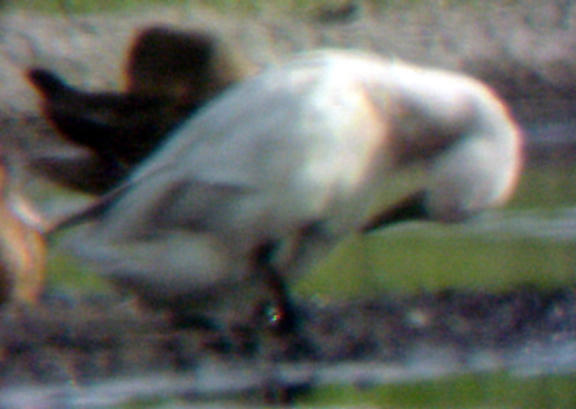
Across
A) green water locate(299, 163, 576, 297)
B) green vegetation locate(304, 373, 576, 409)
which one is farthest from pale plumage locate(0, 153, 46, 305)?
green vegetation locate(304, 373, 576, 409)

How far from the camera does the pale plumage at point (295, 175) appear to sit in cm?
107

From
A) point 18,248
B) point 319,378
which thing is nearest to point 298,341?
point 319,378

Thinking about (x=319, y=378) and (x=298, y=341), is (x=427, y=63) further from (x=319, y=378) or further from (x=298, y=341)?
(x=319, y=378)

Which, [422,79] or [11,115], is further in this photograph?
[11,115]

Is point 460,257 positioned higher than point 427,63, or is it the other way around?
point 427,63

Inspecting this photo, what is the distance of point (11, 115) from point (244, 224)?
75 cm

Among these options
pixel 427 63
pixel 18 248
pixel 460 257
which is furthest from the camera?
pixel 427 63

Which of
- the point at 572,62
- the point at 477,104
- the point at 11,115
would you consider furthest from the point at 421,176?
the point at 572,62

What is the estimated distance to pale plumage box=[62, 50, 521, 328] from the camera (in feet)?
3.51

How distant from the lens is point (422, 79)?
1179mm

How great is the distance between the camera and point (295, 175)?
3.46 feet

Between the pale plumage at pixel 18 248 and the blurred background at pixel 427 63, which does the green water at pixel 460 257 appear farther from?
the pale plumage at pixel 18 248

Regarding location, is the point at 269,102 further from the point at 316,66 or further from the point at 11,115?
the point at 11,115

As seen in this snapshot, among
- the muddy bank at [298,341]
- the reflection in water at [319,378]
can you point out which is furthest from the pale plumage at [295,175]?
the reflection in water at [319,378]
